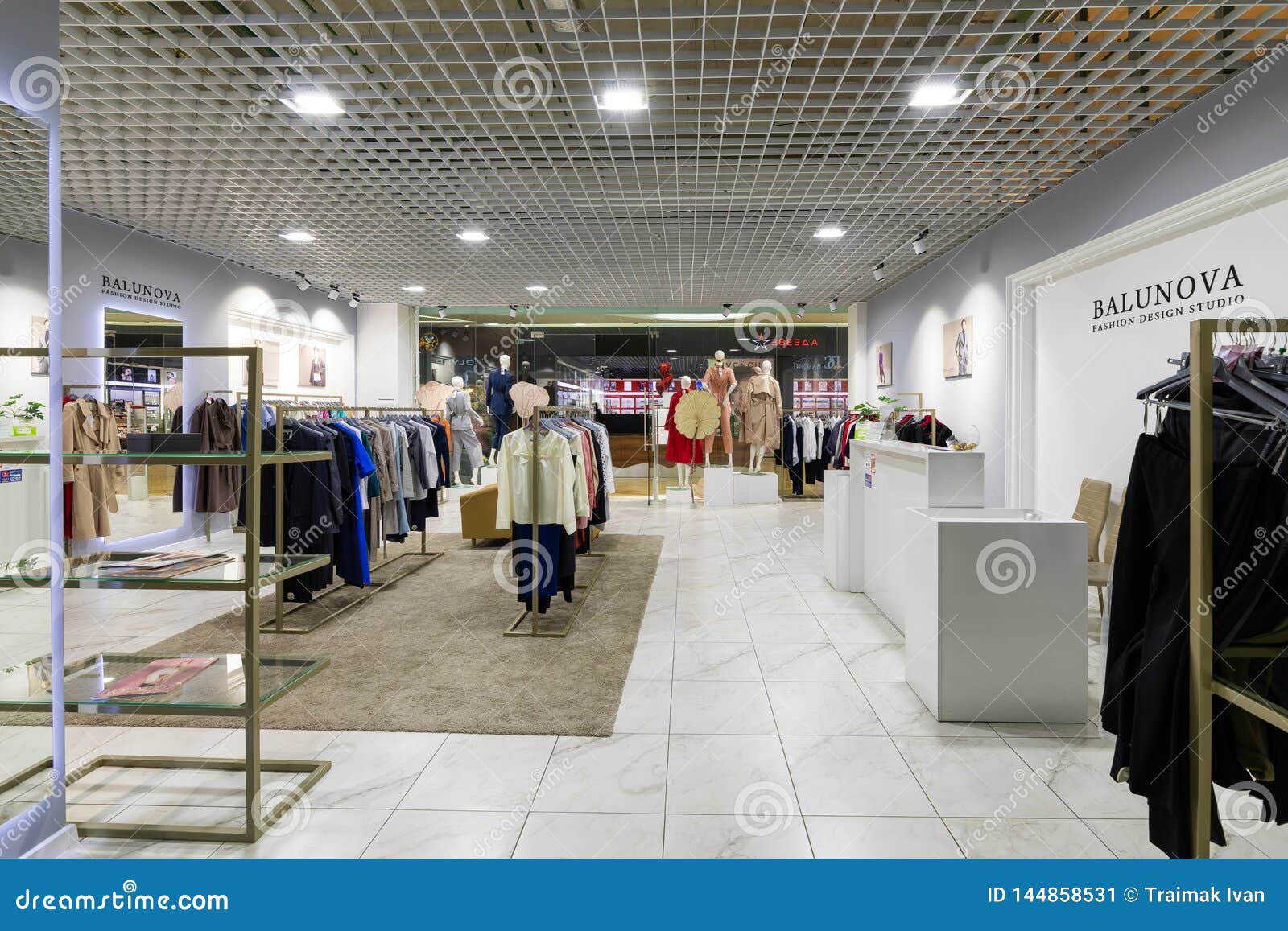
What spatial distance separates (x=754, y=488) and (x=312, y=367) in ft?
21.9

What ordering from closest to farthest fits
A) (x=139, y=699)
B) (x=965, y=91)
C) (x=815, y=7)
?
(x=139, y=699), (x=815, y=7), (x=965, y=91)

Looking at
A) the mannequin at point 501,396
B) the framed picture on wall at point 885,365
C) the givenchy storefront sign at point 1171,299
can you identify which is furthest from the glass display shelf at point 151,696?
the framed picture on wall at point 885,365

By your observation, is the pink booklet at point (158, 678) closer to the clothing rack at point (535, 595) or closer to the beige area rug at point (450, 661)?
the beige area rug at point (450, 661)

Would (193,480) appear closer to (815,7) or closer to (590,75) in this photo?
(590,75)

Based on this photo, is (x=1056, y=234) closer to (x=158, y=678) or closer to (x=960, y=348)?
(x=960, y=348)

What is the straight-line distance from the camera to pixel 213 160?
17.3 ft

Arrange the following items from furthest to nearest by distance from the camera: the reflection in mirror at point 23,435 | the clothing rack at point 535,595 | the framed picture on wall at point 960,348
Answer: the framed picture on wall at point 960,348, the clothing rack at point 535,595, the reflection in mirror at point 23,435

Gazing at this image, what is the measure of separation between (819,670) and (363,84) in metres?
4.07

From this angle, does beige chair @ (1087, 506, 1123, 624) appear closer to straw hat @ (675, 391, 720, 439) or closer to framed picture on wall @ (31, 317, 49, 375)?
framed picture on wall @ (31, 317, 49, 375)

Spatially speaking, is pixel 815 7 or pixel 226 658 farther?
pixel 815 7

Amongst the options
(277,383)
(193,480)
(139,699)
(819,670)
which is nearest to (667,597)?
(819,670)

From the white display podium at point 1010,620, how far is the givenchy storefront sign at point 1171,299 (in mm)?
2005

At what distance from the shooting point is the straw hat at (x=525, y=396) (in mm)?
12141

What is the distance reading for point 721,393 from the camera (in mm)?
11680
